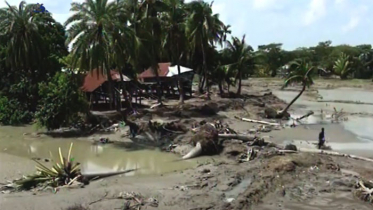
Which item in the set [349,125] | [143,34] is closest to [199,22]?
[143,34]

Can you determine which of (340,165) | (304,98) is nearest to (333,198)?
(340,165)

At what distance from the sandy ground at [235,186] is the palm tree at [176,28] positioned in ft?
72.3

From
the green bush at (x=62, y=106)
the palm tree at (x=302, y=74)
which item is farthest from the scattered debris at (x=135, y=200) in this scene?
the palm tree at (x=302, y=74)

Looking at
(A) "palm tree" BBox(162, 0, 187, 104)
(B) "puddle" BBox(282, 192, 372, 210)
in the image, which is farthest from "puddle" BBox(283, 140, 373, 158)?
(A) "palm tree" BBox(162, 0, 187, 104)

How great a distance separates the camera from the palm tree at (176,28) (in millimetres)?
43062

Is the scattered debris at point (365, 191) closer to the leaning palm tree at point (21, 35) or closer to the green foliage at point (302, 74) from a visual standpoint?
the green foliage at point (302, 74)

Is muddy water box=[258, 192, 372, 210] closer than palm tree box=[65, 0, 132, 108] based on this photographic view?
Yes

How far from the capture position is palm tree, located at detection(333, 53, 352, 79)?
97.4 m

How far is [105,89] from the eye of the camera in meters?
43.2

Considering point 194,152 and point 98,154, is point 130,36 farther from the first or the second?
point 194,152

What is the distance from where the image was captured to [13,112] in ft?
128

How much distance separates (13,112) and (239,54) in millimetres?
26691

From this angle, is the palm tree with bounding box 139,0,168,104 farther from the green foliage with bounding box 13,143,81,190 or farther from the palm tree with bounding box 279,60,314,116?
the green foliage with bounding box 13,143,81,190

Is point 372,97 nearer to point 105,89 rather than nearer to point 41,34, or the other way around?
point 105,89
